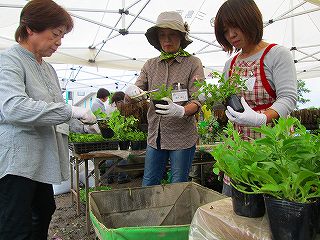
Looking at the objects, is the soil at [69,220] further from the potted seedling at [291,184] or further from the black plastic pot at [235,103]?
the potted seedling at [291,184]

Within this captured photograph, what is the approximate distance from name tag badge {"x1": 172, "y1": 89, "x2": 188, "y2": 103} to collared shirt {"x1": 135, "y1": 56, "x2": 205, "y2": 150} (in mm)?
60

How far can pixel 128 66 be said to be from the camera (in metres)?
6.76

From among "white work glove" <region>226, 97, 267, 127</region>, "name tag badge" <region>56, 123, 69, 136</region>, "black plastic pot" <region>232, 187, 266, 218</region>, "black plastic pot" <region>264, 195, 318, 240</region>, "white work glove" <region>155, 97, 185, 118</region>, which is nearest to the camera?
"black plastic pot" <region>264, 195, 318, 240</region>

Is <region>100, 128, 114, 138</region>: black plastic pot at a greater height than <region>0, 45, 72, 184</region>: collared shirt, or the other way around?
<region>0, 45, 72, 184</region>: collared shirt

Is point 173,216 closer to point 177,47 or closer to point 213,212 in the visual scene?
point 213,212

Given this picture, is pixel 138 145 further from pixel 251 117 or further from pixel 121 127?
pixel 251 117

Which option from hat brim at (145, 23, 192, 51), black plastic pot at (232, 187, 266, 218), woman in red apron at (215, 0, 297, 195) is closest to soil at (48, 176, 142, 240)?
hat brim at (145, 23, 192, 51)

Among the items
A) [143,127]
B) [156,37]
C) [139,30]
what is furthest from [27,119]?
[139,30]

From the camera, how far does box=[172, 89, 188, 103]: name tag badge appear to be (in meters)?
1.75

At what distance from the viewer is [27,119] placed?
1.20m

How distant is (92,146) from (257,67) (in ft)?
5.85

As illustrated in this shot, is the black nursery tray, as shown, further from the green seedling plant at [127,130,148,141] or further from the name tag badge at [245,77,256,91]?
the name tag badge at [245,77,256,91]

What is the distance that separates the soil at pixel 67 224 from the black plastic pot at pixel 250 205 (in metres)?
2.08

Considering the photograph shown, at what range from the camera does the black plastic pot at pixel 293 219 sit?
1.84 feet
